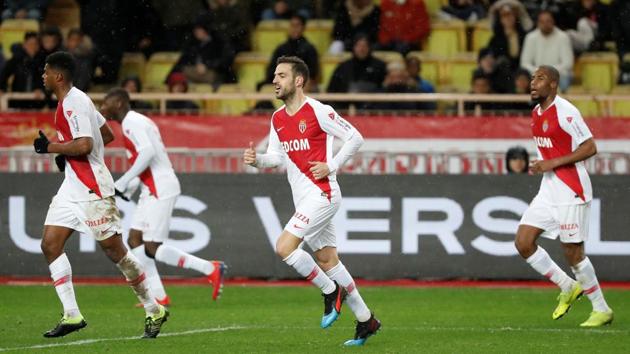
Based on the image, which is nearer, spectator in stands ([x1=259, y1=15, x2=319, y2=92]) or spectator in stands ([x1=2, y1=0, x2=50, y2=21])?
spectator in stands ([x1=259, y1=15, x2=319, y2=92])

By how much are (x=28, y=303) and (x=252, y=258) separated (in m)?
3.75

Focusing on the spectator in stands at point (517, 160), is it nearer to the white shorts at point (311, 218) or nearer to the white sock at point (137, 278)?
the white shorts at point (311, 218)

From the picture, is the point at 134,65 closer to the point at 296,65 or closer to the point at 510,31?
the point at 510,31

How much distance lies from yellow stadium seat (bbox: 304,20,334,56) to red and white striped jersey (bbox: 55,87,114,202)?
12.3 m

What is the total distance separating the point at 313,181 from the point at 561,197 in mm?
2990

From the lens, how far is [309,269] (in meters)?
11.7

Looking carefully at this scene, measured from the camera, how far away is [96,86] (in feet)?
75.5

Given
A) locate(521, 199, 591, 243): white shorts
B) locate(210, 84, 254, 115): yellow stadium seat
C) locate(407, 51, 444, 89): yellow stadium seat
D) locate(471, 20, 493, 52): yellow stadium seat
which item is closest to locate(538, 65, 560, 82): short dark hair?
locate(521, 199, 591, 243): white shorts

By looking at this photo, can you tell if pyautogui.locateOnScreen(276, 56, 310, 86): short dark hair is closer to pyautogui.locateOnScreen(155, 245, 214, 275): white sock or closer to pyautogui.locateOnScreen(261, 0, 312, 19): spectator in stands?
pyautogui.locateOnScreen(155, 245, 214, 275): white sock

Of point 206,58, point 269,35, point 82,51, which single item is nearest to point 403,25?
point 269,35

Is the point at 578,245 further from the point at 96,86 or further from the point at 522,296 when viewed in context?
the point at 96,86

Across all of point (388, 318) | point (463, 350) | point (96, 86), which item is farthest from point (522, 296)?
Result: point (96, 86)

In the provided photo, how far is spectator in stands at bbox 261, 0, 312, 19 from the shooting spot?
24.1 metres

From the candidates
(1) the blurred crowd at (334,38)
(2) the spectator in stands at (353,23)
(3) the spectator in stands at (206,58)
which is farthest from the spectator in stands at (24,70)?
(2) the spectator in stands at (353,23)
